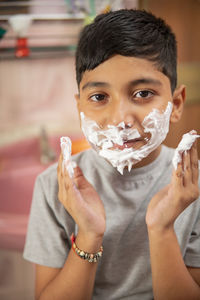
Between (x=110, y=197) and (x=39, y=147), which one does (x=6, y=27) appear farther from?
(x=110, y=197)

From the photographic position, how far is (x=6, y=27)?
1060 mm

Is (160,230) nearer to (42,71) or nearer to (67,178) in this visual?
(67,178)

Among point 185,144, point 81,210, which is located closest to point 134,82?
point 185,144

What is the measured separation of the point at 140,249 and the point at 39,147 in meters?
0.63

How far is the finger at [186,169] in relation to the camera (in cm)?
47

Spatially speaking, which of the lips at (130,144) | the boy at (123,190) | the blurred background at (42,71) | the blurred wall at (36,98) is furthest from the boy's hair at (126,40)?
the blurred wall at (36,98)

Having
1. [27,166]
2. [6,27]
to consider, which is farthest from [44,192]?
[6,27]

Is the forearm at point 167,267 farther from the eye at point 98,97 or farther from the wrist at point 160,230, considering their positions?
the eye at point 98,97

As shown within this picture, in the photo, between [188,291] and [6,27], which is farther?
[6,27]

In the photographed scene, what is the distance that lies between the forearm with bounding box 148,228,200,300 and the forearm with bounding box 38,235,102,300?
93 millimetres

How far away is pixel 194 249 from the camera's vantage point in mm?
604

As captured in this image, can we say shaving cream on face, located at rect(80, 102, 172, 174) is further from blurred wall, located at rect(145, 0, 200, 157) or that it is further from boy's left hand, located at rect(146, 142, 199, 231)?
blurred wall, located at rect(145, 0, 200, 157)

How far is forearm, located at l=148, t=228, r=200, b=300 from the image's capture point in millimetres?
509

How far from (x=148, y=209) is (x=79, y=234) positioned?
125 millimetres
